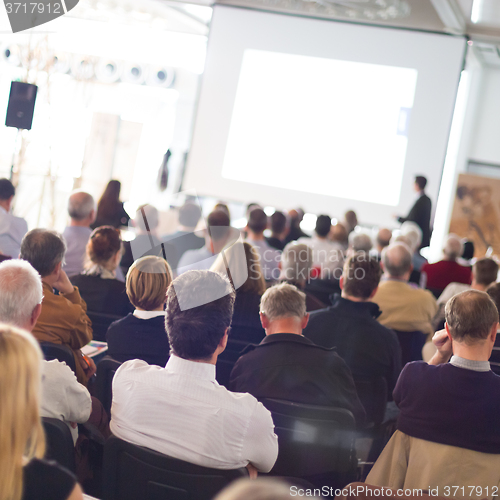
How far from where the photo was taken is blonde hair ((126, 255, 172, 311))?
7.78 ft

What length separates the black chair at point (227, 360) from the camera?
258 cm

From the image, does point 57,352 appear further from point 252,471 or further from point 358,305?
point 358,305

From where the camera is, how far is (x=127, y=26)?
998 cm

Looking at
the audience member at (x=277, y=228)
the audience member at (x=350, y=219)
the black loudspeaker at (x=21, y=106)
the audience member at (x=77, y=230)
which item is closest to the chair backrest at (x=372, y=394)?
the audience member at (x=77, y=230)

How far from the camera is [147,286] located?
7.80 ft

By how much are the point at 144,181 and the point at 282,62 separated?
3.06 metres

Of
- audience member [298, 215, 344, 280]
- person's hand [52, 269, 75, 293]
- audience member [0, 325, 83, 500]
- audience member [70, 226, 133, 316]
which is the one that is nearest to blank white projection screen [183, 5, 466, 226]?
audience member [298, 215, 344, 280]

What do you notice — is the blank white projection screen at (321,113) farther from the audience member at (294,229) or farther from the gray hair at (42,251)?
the gray hair at (42,251)

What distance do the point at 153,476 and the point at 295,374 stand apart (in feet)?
2.53

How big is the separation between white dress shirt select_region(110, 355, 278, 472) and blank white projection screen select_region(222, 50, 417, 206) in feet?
20.5

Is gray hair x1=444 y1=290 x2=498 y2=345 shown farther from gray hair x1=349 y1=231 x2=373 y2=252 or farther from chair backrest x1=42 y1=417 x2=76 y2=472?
gray hair x1=349 y1=231 x2=373 y2=252

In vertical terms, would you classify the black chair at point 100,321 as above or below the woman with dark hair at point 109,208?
below

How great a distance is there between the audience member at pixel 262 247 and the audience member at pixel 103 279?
1437 mm

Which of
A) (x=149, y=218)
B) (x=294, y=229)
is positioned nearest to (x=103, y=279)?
(x=149, y=218)
